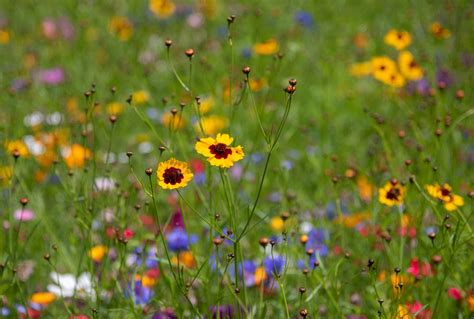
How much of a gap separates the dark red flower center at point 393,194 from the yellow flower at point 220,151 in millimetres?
477

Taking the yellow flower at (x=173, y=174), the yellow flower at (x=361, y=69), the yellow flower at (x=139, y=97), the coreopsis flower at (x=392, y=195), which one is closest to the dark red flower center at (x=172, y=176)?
the yellow flower at (x=173, y=174)

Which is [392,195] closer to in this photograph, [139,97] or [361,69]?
[361,69]

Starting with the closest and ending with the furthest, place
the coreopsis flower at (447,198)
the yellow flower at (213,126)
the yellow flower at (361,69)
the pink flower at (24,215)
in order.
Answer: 1. the coreopsis flower at (447,198)
2. the pink flower at (24,215)
3. the yellow flower at (213,126)
4. the yellow flower at (361,69)

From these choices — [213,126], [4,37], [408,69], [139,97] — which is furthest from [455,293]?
[4,37]

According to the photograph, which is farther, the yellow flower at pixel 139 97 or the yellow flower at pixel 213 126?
the yellow flower at pixel 139 97

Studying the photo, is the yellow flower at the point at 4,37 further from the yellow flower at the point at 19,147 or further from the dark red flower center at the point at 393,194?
the dark red flower center at the point at 393,194

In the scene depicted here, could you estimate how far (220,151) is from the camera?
141cm

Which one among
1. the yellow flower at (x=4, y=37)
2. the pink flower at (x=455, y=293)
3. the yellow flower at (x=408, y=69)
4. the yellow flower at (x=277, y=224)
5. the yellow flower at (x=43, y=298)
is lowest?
the pink flower at (x=455, y=293)

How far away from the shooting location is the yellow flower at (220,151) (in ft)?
4.51

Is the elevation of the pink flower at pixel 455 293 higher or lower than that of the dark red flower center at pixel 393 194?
lower

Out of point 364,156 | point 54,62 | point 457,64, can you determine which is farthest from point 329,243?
point 54,62

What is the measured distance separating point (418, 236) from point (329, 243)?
0.25m

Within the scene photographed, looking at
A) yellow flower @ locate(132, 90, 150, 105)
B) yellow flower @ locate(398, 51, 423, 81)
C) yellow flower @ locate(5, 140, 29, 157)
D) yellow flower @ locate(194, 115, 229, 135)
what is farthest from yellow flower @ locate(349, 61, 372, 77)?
yellow flower @ locate(5, 140, 29, 157)

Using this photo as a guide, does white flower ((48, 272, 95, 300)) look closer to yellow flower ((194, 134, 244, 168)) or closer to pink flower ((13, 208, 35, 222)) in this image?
pink flower ((13, 208, 35, 222))
